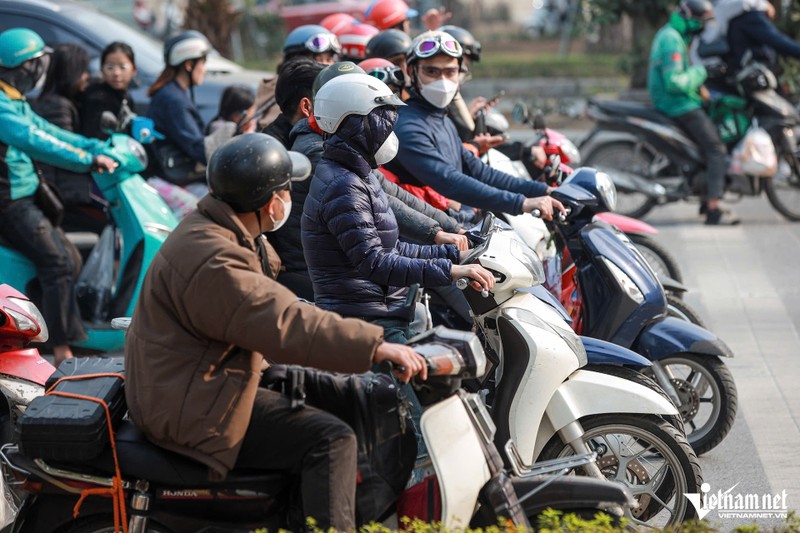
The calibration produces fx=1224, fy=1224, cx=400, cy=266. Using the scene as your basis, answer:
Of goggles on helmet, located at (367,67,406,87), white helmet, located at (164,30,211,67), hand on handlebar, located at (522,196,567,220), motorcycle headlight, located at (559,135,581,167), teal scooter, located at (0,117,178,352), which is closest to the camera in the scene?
hand on handlebar, located at (522,196,567,220)

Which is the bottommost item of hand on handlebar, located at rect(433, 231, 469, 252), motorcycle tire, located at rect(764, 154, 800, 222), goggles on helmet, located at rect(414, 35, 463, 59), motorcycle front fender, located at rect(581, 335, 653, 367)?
motorcycle tire, located at rect(764, 154, 800, 222)

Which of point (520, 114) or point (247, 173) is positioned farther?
point (520, 114)

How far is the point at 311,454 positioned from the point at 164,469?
428 mm

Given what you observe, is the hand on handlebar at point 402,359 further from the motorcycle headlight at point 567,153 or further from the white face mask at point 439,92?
the motorcycle headlight at point 567,153

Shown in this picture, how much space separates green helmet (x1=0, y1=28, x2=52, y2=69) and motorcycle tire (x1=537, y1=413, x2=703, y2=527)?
12.2 feet

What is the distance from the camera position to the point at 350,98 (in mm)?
4227

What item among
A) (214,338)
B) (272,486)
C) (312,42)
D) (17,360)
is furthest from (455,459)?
(312,42)

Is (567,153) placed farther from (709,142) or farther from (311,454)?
(311,454)

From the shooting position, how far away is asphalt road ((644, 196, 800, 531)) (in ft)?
17.5

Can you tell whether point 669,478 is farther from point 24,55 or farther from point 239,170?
point 24,55

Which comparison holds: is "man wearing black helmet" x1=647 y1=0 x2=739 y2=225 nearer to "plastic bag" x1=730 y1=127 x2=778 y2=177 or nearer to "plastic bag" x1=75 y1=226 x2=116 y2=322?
"plastic bag" x1=730 y1=127 x2=778 y2=177

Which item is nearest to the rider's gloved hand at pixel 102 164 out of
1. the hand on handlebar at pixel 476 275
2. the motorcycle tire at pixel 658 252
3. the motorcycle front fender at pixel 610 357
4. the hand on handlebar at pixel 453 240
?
the hand on handlebar at pixel 453 240

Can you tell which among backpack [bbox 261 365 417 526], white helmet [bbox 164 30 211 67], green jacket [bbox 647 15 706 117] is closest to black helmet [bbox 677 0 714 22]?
green jacket [bbox 647 15 706 117]

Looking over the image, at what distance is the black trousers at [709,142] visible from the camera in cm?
1030
